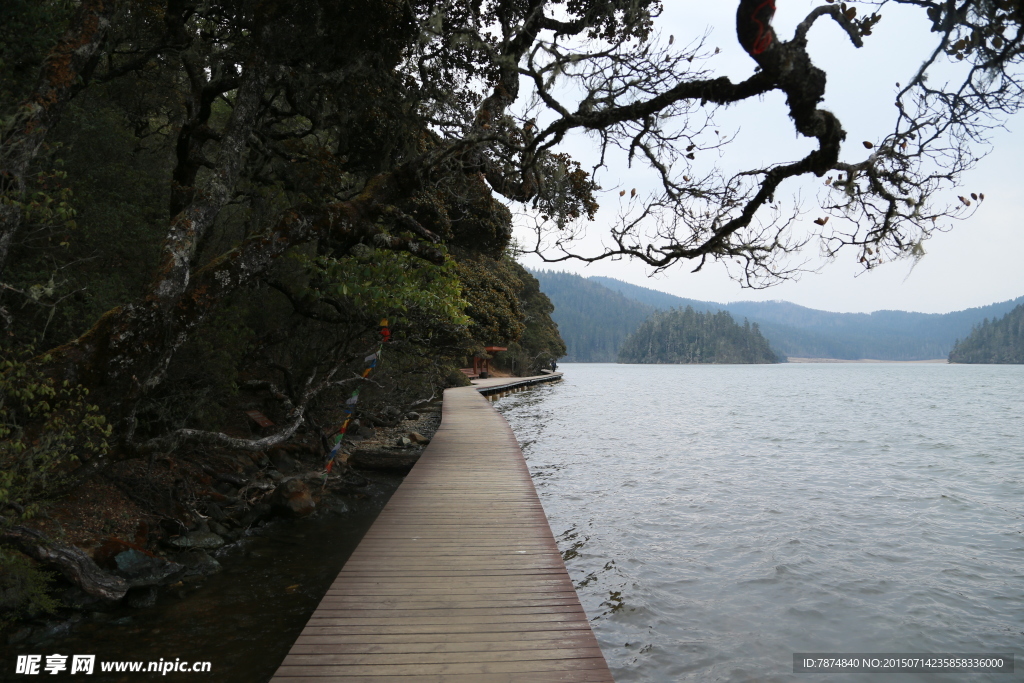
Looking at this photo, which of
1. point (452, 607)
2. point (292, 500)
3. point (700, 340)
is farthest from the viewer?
point (700, 340)

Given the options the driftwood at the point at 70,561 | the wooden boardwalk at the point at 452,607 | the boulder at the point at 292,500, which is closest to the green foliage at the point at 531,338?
the boulder at the point at 292,500

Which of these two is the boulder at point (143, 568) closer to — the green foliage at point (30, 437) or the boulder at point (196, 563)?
the boulder at point (196, 563)

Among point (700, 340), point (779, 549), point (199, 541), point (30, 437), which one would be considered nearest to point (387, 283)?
point (199, 541)

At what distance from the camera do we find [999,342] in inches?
7101

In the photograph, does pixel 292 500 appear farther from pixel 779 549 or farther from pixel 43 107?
pixel 779 549

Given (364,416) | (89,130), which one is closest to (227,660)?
(89,130)

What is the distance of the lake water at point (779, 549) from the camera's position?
6855 mm

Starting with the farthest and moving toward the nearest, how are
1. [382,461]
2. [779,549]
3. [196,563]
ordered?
[382,461] → [779,549] → [196,563]

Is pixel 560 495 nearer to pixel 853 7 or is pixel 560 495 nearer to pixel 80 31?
pixel 853 7

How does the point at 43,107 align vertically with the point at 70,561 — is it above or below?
above

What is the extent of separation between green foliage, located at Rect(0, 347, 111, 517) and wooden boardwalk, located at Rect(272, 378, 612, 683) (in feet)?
9.90

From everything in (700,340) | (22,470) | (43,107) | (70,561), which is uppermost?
(700,340)

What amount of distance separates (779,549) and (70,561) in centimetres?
970

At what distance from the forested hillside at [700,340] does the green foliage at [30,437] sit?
193108 mm
